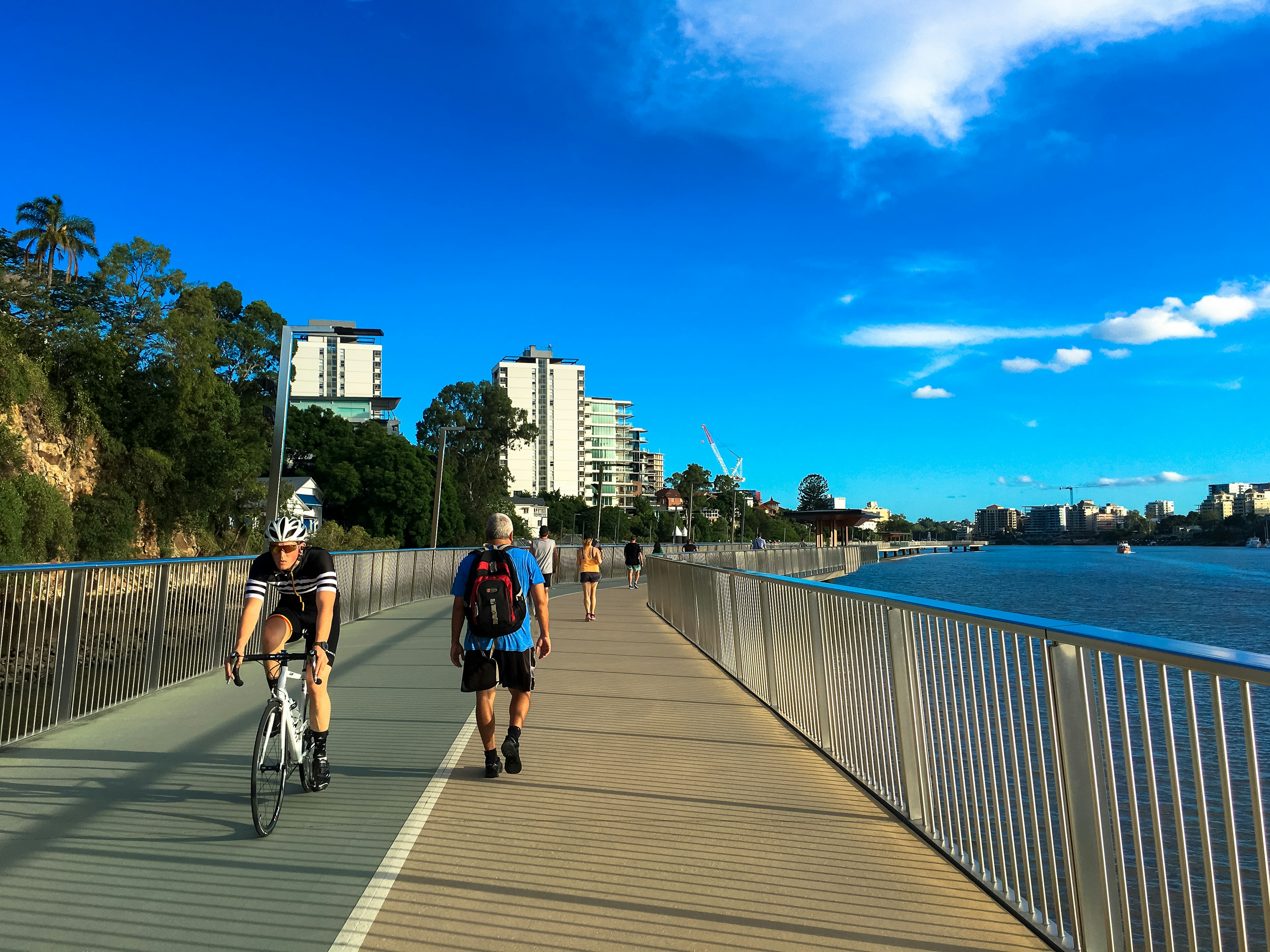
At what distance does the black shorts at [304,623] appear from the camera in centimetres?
513

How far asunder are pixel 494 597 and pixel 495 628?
0.18 meters

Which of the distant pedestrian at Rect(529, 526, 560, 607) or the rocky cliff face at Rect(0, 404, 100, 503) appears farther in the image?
the rocky cliff face at Rect(0, 404, 100, 503)

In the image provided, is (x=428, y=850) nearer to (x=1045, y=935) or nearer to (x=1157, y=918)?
(x=1045, y=935)

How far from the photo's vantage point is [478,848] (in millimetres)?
4449

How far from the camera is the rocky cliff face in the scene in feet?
107

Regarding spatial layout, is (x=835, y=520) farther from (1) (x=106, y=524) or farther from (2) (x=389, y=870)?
(2) (x=389, y=870)

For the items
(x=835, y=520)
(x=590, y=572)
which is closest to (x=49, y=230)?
(x=590, y=572)

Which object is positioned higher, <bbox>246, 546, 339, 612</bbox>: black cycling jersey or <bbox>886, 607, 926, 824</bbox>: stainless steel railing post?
<bbox>246, 546, 339, 612</bbox>: black cycling jersey

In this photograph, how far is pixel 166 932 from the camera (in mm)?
3523

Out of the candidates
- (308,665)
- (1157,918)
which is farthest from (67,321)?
(1157,918)

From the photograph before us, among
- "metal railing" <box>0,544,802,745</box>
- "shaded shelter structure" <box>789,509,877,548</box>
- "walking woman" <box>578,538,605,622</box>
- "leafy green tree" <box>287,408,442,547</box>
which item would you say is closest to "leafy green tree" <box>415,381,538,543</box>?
"leafy green tree" <box>287,408,442,547</box>

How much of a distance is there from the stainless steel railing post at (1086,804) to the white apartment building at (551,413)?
160 metres

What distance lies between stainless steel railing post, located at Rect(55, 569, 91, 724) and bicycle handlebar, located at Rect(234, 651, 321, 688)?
3.41 metres

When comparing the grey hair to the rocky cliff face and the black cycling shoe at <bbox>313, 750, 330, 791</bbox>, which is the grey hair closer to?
the black cycling shoe at <bbox>313, 750, 330, 791</bbox>
